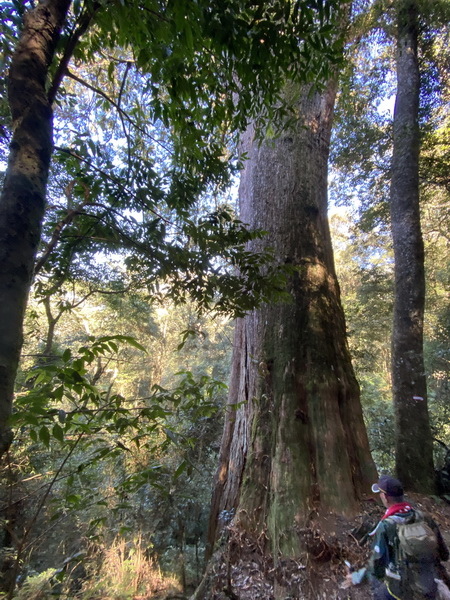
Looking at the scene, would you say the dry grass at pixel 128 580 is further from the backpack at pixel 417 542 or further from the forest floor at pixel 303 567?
the backpack at pixel 417 542

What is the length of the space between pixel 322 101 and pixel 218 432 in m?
6.35

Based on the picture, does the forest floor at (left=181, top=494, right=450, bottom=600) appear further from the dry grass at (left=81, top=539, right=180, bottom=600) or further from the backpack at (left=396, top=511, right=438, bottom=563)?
the dry grass at (left=81, top=539, right=180, bottom=600)

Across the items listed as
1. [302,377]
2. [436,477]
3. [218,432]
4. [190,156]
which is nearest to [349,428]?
[302,377]

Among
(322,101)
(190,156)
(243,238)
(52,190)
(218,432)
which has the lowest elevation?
(218,432)

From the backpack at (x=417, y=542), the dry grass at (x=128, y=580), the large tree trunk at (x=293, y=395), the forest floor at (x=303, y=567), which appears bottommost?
the dry grass at (x=128, y=580)

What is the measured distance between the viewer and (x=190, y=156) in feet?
7.63

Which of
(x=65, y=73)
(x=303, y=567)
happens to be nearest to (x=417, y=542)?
(x=303, y=567)

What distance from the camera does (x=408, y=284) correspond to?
16.1 ft

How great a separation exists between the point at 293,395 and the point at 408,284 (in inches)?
125

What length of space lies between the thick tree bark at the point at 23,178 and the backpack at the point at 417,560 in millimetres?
2499

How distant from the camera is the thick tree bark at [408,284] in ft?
13.5

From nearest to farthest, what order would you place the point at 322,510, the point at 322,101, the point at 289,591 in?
1. the point at 289,591
2. the point at 322,510
3. the point at 322,101

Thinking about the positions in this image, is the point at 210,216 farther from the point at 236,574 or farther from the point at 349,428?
the point at 236,574

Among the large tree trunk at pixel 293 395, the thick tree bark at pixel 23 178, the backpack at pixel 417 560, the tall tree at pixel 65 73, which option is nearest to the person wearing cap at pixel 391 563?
the backpack at pixel 417 560
